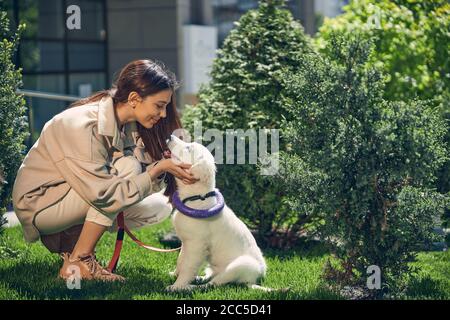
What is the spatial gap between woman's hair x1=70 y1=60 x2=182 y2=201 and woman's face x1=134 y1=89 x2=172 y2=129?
0.04 metres

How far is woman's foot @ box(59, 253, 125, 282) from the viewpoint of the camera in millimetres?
5098

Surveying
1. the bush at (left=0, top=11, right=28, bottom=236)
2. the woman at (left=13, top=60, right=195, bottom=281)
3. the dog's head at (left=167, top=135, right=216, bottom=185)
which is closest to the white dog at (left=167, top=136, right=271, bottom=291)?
the dog's head at (left=167, top=135, right=216, bottom=185)

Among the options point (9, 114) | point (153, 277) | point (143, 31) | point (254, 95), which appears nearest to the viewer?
point (153, 277)

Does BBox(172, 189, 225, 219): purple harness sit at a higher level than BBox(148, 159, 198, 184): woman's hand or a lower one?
lower

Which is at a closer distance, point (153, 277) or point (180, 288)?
point (180, 288)

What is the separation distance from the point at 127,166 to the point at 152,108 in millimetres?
457

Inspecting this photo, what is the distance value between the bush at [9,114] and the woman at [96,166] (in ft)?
1.32

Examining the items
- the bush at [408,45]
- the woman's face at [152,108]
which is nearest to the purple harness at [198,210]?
the woman's face at [152,108]

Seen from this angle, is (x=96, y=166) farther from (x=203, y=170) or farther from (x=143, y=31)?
(x=143, y=31)

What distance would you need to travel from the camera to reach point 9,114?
18.5 ft

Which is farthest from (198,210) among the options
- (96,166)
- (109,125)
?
(109,125)

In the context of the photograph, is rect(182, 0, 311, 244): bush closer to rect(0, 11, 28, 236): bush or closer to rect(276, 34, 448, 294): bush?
rect(276, 34, 448, 294): bush
